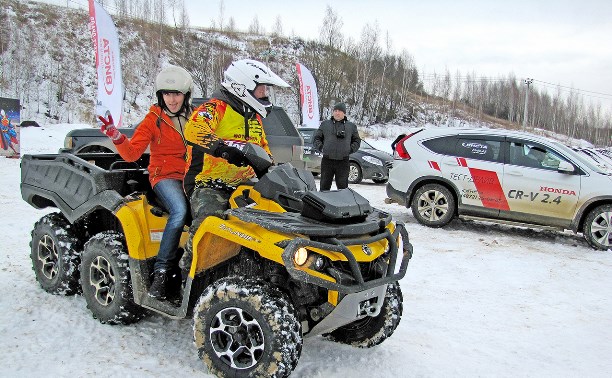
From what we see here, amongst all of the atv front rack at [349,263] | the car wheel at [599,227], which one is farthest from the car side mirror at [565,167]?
the atv front rack at [349,263]

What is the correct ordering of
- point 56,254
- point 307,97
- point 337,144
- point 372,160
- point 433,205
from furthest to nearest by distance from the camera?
point 307,97
point 372,160
point 337,144
point 433,205
point 56,254

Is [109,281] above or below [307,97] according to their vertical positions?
below

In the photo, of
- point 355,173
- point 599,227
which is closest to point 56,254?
point 599,227

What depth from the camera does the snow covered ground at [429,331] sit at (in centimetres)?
347

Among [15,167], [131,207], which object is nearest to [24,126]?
[15,167]

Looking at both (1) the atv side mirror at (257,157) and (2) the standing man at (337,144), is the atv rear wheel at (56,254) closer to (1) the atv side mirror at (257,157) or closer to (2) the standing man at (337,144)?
(1) the atv side mirror at (257,157)

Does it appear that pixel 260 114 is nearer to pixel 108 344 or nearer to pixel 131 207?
pixel 131 207

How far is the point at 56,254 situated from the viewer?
182 inches

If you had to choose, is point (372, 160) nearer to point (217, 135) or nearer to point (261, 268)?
point (217, 135)

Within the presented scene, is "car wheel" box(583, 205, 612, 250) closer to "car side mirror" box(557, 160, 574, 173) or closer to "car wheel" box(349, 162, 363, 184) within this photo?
"car side mirror" box(557, 160, 574, 173)

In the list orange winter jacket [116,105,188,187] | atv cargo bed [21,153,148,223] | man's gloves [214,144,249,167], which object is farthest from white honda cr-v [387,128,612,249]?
man's gloves [214,144,249,167]

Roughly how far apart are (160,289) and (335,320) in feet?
4.37

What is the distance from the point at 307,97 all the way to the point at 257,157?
20.6 meters

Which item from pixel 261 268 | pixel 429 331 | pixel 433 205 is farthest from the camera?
pixel 433 205
